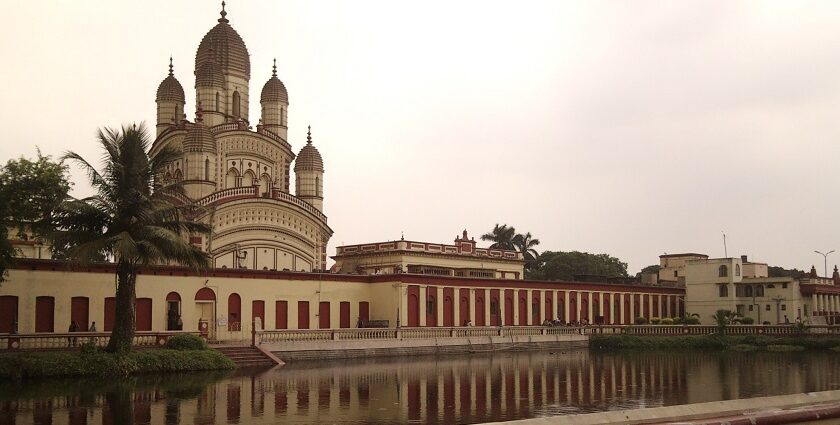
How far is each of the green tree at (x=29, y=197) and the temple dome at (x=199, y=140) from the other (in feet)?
70.5

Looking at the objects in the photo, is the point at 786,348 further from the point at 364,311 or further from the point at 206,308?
the point at 206,308

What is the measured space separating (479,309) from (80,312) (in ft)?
90.2

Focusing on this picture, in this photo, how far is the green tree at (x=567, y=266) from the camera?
340 feet

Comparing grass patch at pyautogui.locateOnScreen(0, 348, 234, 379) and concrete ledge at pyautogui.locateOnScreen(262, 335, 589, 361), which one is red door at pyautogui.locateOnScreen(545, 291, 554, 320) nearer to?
concrete ledge at pyautogui.locateOnScreen(262, 335, 589, 361)

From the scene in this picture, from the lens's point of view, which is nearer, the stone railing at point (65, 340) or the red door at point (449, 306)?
the stone railing at point (65, 340)

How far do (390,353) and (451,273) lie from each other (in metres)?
21.2

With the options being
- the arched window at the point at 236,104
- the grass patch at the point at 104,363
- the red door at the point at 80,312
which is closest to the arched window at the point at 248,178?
the arched window at the point at 236,104

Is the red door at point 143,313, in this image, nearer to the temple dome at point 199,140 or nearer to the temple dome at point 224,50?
the temple dome at point 199,140

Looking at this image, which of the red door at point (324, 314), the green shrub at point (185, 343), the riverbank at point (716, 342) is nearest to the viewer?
the green shrub at point (185, 343)

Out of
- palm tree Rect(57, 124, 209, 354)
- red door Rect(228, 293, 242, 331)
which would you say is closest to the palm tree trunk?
palm tree Rect(57, 124, 209, 354)

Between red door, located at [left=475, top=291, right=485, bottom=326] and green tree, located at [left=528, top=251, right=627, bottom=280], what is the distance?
42.6m

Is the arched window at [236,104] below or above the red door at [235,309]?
above

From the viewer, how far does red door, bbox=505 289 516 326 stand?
2438 inches

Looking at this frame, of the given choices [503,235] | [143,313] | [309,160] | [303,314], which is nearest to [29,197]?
[143,313]
